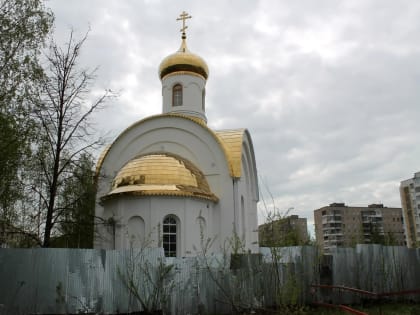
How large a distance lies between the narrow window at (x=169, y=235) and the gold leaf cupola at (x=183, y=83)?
6.54 meters

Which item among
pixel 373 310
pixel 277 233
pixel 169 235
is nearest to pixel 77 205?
pixel 169 235

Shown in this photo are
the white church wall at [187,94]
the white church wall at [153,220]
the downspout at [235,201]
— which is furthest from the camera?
the white church wall at [187,94]

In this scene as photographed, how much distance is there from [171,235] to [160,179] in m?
1.82

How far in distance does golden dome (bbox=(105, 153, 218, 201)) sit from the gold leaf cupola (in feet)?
15.5

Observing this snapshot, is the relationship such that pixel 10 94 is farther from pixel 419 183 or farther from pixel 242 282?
pixel 419 183

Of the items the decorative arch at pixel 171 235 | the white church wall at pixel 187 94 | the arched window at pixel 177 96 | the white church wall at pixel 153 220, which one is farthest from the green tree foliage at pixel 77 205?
the arched window at pixel 177 96

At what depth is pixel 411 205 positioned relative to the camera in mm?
50562

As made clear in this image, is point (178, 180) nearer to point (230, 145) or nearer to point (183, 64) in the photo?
point (230, 145)

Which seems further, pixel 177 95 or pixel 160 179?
pixel 177 95

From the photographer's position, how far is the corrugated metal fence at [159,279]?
7613mm

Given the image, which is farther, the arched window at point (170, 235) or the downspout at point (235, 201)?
the downspout at point (235, 201)

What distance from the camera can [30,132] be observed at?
8328 millimetres

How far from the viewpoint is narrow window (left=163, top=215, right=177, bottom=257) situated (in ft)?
44.4

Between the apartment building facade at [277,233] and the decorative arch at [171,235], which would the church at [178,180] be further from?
the apartment building facade at [277,233]
